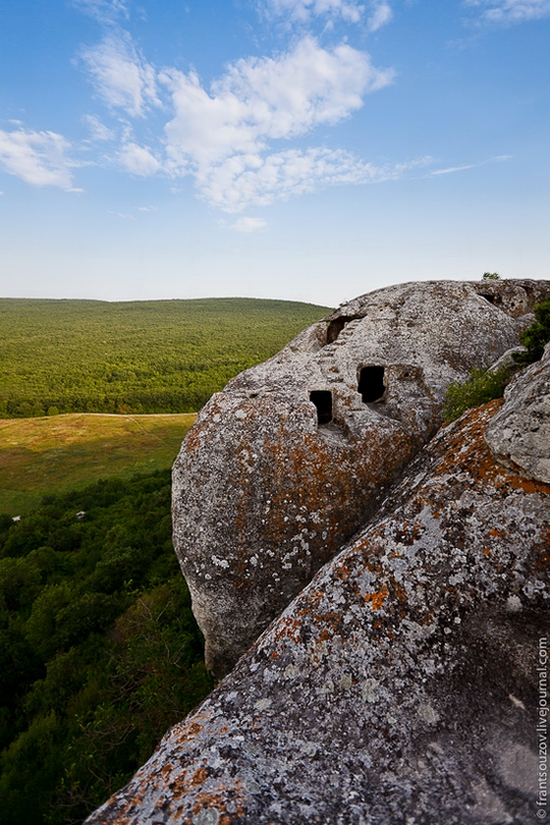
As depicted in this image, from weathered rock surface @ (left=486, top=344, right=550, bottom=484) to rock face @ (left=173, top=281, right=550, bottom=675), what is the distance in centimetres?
325

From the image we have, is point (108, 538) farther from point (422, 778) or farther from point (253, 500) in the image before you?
point (422, 778)

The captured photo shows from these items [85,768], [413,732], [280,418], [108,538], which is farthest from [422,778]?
[108,538]

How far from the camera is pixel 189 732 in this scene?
4.32 m

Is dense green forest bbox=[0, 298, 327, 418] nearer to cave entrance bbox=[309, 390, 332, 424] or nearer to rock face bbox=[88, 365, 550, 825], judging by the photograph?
cave entrance bbox=[309, 390, 332, 424]

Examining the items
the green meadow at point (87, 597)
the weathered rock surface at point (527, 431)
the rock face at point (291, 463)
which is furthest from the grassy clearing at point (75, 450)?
the weathered rock surface at point (527, 431)

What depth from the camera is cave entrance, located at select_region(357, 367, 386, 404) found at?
11.0 metres

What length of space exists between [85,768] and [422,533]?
35.8ft

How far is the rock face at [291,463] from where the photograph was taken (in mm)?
8000

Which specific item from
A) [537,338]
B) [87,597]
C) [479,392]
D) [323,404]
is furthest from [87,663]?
→ [537,338]

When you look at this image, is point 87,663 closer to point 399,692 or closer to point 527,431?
point 399,692

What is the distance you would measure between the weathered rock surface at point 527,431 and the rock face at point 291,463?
325 cm

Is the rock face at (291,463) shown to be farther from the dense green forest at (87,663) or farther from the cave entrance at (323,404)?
the dense green forest at (87,663)

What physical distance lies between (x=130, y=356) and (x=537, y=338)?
400ft

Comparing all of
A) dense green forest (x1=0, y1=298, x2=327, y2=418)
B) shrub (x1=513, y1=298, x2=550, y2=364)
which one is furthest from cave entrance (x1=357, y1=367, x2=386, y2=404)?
dense green forest (x1=0, y1=298, x2=327, y2=418)
